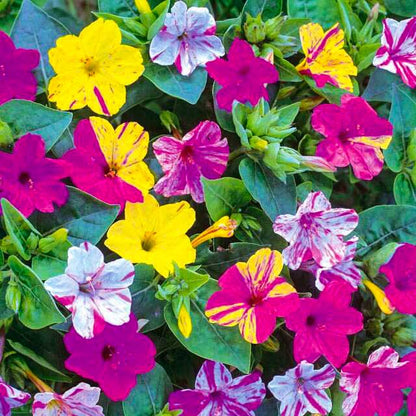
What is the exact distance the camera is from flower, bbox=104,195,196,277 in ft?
2.77

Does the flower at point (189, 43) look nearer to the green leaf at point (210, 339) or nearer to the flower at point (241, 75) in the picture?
the flower at point (241, 75)

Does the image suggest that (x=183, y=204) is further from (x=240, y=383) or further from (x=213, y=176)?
(x=240, y=383)

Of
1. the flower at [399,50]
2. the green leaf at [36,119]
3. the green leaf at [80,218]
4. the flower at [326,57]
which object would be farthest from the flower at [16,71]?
the flower at [399,50]

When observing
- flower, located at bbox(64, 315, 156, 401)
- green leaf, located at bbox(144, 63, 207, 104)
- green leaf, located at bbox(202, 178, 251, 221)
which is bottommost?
flower, located at bbox(64, 315, 156, 401)

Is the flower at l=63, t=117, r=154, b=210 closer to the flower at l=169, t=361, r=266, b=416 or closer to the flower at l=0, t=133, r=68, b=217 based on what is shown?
the flower at l=0, t=133, r=68, b=217

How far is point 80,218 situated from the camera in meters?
0.88

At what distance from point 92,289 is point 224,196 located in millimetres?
225

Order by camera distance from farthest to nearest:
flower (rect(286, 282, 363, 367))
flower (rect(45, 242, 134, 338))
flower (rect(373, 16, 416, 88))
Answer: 1. flower (rect(373, 16, 416, 88))
2. flower (rect(286, 282, 363, 367))
3. flower (rect(45, 242, 134, 338))

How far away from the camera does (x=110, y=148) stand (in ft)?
2.92

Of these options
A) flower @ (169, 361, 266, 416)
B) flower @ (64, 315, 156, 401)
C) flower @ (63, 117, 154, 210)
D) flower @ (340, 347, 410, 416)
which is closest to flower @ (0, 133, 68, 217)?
flower @ (63, 117, 154, 210)

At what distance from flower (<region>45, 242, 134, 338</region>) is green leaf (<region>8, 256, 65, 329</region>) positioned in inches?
1.4

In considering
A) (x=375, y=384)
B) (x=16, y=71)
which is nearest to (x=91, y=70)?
(x=16, y=71)

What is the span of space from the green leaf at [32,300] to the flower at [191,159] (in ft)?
0.64

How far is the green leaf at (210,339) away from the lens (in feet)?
2.86
